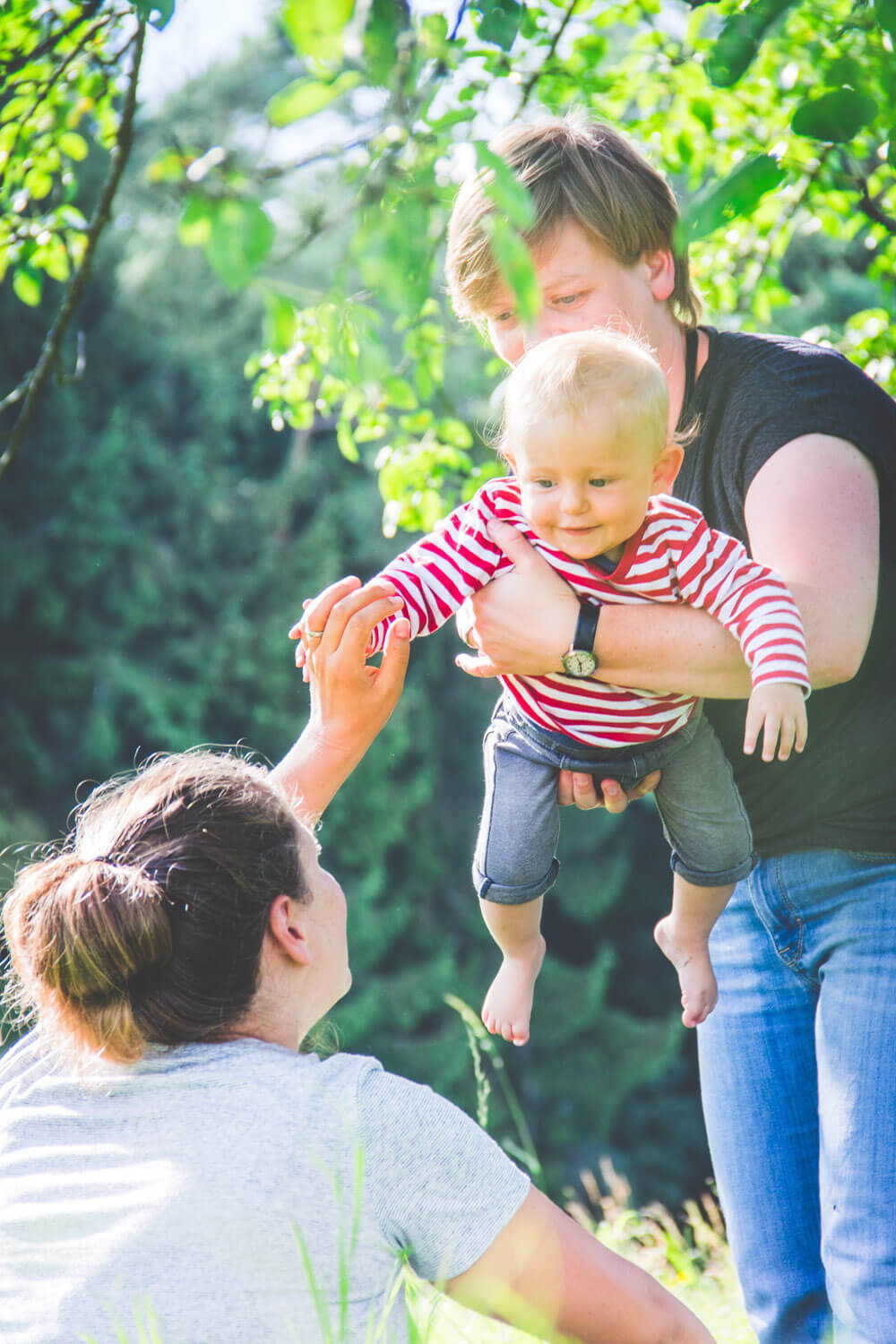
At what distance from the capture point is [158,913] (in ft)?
4.50

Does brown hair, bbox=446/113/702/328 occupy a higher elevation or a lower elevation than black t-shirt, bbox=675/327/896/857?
higher

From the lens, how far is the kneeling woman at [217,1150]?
3.99ft

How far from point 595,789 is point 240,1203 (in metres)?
0.89

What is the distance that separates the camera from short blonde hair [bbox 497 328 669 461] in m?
1.60

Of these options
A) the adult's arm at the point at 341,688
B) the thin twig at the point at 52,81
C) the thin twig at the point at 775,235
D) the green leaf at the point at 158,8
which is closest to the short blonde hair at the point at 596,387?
the adult's arm at the point at 341,688

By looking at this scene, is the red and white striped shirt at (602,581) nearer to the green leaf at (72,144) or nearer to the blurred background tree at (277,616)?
the green leaf at (72,144)

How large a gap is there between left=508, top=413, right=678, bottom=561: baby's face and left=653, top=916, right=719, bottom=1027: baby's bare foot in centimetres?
66

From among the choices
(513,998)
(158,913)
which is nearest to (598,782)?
(513,998)

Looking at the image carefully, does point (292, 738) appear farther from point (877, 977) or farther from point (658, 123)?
point (877, 977)

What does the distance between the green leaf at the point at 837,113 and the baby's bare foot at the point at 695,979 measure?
45.4 inches

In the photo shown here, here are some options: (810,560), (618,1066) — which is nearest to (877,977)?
(810,560)

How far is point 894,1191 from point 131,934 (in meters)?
1.01

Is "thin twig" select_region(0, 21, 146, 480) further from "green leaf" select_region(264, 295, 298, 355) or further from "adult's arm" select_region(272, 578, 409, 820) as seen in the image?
"green leaf" select_region(264, 295, 298, 355)

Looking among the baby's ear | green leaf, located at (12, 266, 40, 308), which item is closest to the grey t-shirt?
the baby's ear
